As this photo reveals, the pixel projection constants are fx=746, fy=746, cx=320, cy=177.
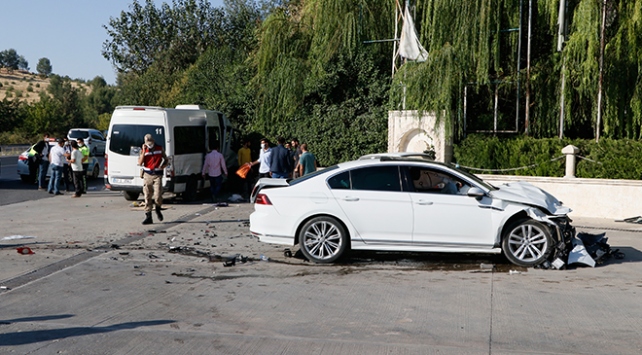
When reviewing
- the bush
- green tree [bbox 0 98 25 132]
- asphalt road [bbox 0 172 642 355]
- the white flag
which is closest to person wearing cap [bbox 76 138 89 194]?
asphalt road [bbox 0 172 642 355]

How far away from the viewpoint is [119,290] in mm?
8984

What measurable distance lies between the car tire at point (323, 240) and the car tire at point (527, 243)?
7.59 feet

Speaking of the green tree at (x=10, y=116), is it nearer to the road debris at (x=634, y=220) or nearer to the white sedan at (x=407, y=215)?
the road debris at (x=634, y=220)

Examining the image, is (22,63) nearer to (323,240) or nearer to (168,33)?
(168,33)

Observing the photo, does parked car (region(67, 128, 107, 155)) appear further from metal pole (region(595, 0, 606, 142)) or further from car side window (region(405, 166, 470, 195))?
car side window (region(405, 166, 470, 195))

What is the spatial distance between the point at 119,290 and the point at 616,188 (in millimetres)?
11623

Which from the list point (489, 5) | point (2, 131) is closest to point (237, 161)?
point (489, 5)

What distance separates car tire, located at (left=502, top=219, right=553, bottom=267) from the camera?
34.5ft

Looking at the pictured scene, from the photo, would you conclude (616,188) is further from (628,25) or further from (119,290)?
(119,290)

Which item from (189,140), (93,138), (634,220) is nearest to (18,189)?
(189,140)

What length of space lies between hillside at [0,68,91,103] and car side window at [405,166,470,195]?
9060 cm

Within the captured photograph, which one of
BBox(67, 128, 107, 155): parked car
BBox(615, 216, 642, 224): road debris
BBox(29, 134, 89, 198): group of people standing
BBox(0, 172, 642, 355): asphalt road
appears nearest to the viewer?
BBox(0, 172, 642, 355): asphalt road

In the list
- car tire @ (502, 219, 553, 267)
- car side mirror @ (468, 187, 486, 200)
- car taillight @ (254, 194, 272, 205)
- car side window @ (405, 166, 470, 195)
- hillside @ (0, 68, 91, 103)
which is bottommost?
car tire @ (502, 219, 553, 267)

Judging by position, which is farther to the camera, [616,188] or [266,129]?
[266,129]
